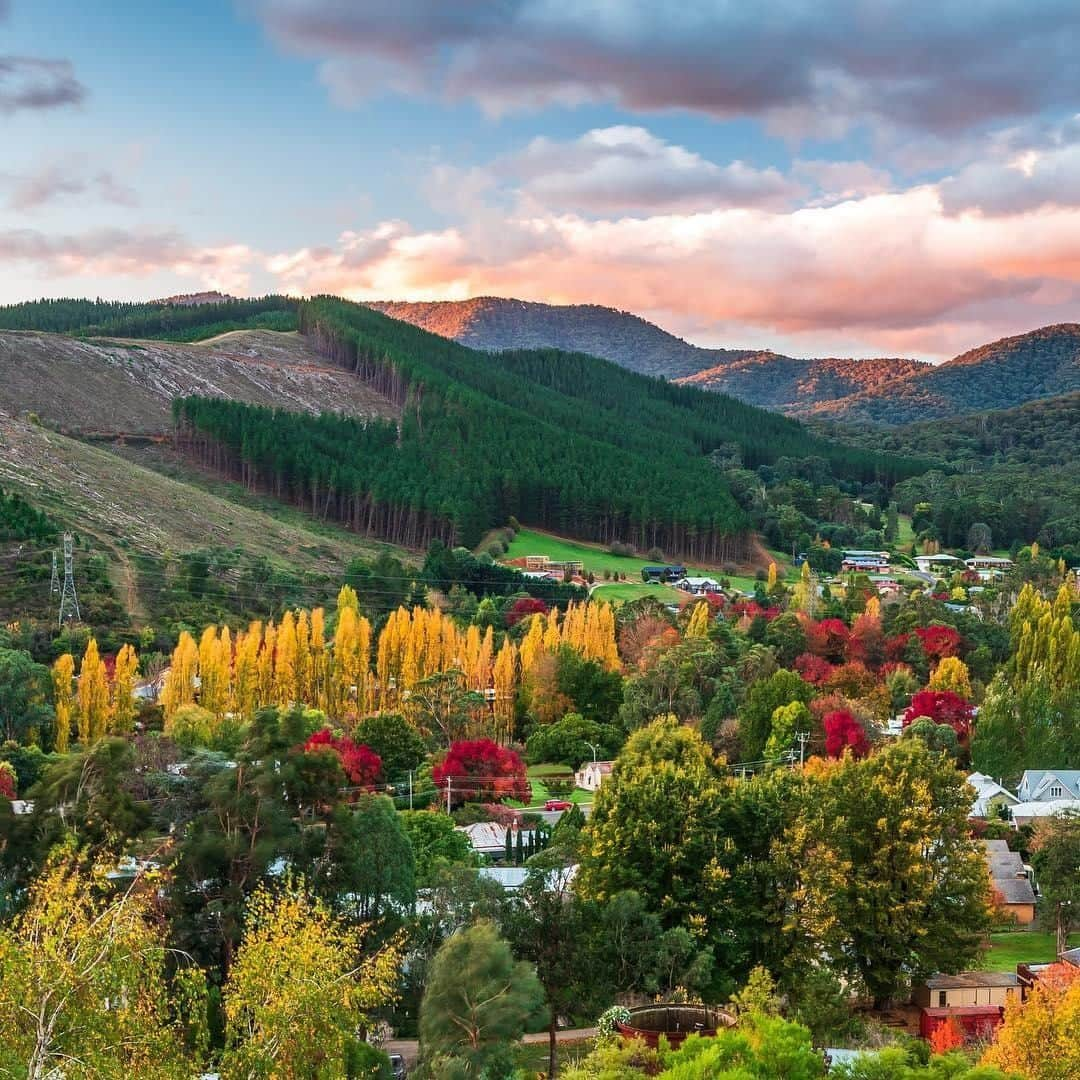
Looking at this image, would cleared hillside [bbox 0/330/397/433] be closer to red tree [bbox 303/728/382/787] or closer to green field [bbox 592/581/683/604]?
green field [bbox 592/581/683/604]

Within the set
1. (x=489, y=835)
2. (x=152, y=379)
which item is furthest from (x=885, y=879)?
(x=152, y=379)

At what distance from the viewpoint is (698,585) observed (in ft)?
350

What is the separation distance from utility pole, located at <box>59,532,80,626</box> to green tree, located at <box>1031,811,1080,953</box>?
146 ft

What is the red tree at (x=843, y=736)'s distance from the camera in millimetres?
56719

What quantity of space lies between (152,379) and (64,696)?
102 meters

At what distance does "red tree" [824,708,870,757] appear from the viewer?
186 ft

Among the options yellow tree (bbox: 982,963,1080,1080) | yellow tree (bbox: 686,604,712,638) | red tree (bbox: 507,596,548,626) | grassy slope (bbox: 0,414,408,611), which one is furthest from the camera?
grassy slope (bbox: 0,414,408,611)

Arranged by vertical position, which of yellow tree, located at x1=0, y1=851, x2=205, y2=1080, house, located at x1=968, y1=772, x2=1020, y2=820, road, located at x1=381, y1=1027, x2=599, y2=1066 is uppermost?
yellow tree, located at x1=0, y1=851, x2=205, y2=1080

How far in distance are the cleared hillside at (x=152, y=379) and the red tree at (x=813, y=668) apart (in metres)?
80.8

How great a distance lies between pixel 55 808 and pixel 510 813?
1976 cm

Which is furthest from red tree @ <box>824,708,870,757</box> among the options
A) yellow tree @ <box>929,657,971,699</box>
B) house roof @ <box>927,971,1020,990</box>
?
house roof @ <box>927,971,1020,990</box>

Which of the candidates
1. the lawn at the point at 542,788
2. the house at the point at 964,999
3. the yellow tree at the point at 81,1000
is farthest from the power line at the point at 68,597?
A: the yellow tree at the point at 81,1000

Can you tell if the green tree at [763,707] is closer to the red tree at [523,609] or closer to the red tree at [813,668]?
the red tree at [813,668]

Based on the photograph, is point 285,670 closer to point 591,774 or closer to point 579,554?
point 591,774
